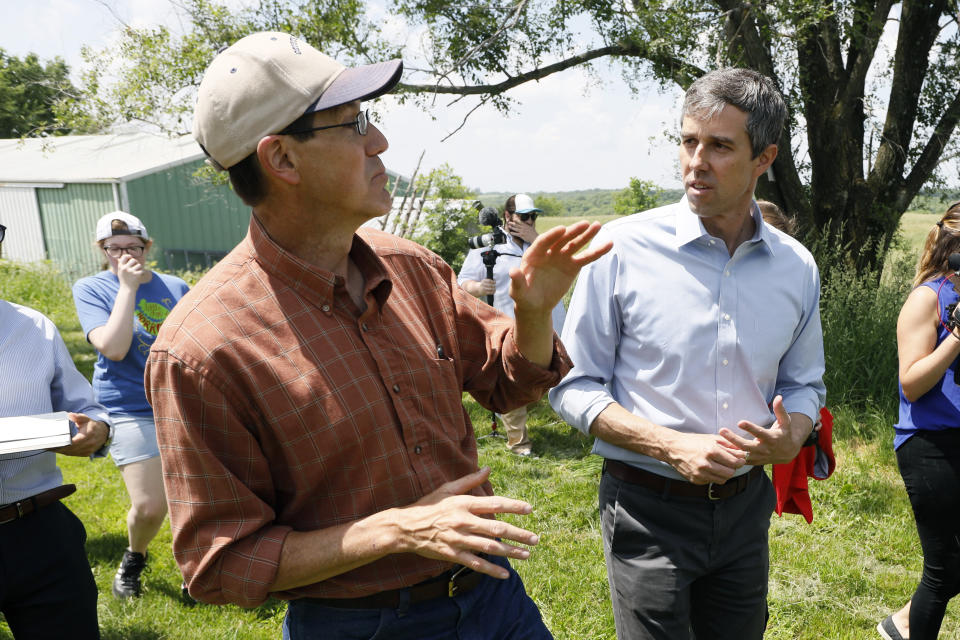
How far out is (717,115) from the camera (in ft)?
7.80

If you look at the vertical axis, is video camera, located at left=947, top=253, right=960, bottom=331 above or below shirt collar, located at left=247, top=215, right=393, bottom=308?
below

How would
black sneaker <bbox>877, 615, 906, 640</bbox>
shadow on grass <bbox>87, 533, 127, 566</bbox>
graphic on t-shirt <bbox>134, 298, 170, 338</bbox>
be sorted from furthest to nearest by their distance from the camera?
shadow on grass <bbox>87, 533, 127, 566</bbox>
graphic on t-shirt <bbox>134, 298, 170, 338</bbox>
black sneaker <bbox>877, 615, 906, 640</bbox>

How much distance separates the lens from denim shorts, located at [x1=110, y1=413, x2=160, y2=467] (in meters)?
4.06

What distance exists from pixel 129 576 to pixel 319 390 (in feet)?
11.3

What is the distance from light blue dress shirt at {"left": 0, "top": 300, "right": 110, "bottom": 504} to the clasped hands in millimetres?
2229

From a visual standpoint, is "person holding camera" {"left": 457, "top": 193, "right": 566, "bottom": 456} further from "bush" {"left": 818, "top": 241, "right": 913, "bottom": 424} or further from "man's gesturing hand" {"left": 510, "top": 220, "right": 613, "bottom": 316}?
"man's gesturing hand" {"left": 510, "top": 220, "right": 613, "bottom": 316}

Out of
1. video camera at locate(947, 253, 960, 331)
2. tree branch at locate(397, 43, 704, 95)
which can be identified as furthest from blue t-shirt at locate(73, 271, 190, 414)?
tree branch at locate(397, 43, 704, 95)

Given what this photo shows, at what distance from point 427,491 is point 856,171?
9.06m

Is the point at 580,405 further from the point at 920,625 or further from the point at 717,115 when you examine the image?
the point at 920,625

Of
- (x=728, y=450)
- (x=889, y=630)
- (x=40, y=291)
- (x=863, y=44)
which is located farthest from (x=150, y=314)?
(x=40, y=291)

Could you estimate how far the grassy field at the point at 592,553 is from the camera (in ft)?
12.6

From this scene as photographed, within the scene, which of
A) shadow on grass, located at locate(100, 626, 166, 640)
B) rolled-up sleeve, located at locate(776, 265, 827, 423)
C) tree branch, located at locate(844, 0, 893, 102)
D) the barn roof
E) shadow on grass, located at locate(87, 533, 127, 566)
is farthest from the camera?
the barn roof

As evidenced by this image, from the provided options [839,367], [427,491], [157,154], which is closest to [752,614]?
[427,491]

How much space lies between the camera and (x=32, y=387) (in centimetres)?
271
